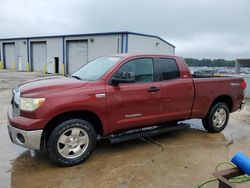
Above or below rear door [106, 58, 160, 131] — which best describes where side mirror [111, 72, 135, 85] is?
above

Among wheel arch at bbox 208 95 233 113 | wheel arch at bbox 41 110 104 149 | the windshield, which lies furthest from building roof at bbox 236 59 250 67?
wheel arch at bbox 41 110 104 149

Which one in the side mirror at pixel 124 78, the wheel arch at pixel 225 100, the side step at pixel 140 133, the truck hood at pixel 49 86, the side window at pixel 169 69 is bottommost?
the side step at pixel 140 133

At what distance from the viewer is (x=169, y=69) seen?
5391mm

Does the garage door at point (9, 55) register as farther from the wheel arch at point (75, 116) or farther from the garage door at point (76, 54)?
the wheel arch at point (75, 116)

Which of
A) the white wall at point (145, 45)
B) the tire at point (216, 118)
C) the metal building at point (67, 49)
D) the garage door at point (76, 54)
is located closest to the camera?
the tire at point (216, 118)

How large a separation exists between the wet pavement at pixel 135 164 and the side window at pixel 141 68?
1399mm

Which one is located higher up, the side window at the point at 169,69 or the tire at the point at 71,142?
the side window at the point at 169,69

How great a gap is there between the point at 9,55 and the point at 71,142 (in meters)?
36.1

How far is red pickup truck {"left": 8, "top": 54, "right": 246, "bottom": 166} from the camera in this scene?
156 inches

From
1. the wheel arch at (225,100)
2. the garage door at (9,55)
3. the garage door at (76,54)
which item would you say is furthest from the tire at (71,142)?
the garage door at (9,55)

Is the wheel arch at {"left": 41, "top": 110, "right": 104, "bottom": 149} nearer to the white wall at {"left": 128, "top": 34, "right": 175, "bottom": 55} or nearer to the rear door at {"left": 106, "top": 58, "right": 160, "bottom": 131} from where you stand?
the rear door at {"left": 106, "top": 58, "right": 160, "bottom": 131}

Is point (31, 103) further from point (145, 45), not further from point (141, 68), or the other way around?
point (145, 45)

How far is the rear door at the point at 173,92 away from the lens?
17.0 ft

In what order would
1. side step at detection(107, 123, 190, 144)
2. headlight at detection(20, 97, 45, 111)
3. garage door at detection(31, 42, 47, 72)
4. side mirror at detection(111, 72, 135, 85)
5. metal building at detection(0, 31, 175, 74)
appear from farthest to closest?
garage door at detection(31, 42, 47, 72)
metal building at detection(0, 31, 175, 74)
side step at detection(107, 123, 190, 144)
side mirror at detection(111, 72, 135, 85)
headlight at detection(20, 97, 45, 111)
